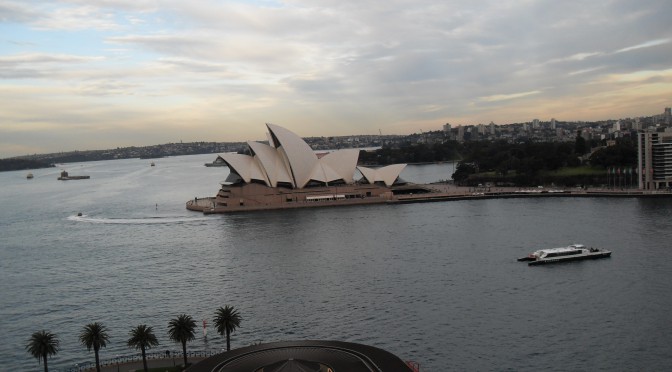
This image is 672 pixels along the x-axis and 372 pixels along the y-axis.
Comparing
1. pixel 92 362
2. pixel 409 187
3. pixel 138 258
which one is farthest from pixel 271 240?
pixel 409 187

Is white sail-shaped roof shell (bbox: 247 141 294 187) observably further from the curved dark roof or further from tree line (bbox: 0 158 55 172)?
tree line (bbox: 0 158 55 172)

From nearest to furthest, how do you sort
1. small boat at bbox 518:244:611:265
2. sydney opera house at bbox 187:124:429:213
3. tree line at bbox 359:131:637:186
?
1. small boat at bbox 518:244:611:265
2. sydney opera house at bbox 187:124:429:213
3. tree line at bbox 359:131:637:186

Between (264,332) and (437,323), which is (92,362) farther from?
(437,323)

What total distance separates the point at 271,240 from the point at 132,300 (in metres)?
9.75

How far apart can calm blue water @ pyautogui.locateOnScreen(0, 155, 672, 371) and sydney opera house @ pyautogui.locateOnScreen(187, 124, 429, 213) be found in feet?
17.1

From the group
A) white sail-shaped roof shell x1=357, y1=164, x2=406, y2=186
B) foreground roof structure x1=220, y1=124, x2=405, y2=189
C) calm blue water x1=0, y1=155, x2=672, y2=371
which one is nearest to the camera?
calm blue water x1=0, y1=155, x2=672, y2=371

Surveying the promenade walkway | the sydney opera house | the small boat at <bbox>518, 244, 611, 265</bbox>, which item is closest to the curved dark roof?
the promenade walkway

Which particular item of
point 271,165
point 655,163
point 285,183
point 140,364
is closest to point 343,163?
point 285,183

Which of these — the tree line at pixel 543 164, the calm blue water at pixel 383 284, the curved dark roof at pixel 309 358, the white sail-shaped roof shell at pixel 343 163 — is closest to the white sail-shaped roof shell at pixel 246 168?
the white sail-shaped roof shell at pixel 343 163

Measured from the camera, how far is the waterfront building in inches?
1554

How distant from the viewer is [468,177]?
1959 inches

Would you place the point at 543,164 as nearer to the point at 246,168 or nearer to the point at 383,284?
the point at 246,168

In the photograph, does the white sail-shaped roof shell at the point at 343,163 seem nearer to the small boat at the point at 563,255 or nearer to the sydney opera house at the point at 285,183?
the sydney opera house at the point at 285,183

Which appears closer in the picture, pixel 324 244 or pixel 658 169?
pixel 324 244
